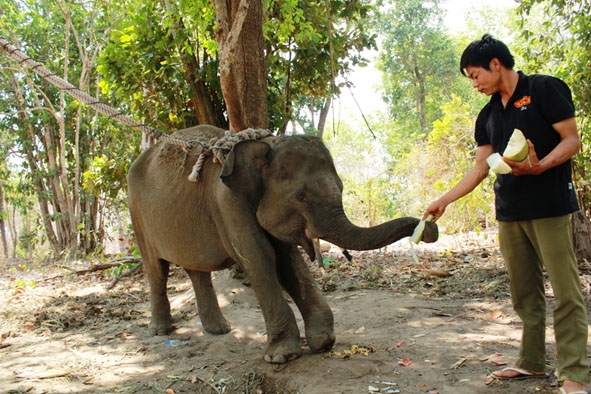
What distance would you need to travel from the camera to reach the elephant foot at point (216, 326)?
532 cm

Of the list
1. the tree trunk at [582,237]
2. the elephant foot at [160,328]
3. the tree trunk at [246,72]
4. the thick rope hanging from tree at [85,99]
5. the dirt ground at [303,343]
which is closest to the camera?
the dirt ground at [303,343]

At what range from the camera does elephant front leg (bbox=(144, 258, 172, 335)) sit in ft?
18.5

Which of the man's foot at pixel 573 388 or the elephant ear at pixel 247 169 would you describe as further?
the elephant ear at pixel 247 169

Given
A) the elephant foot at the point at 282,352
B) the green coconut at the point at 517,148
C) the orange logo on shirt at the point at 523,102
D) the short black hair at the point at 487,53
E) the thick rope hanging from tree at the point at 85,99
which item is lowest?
the elephant foot at the point at 282,352

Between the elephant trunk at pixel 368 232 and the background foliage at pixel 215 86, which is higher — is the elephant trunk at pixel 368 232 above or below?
below

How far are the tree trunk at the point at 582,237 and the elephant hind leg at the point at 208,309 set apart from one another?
4430mm

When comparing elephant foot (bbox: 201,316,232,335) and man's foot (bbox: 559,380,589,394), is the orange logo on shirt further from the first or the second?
elephant foot (bbox: 201,316,232,335)

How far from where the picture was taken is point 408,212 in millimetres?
16438

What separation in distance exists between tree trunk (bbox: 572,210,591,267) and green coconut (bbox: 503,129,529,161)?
4456 mm

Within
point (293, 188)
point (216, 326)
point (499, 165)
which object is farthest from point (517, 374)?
point (216, 326)

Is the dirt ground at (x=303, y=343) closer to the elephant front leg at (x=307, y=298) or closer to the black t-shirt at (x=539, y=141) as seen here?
the elephant front leg at (x=307, y=298)

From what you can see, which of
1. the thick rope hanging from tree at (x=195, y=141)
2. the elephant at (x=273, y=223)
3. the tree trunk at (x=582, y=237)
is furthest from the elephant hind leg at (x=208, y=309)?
the tree trunk at (x=582, y=237)

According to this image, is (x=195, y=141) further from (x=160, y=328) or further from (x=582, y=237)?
(x=582, y=237)

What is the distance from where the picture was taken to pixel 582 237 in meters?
6.77
